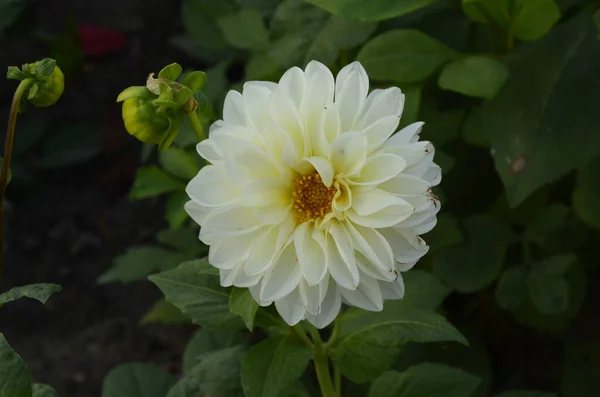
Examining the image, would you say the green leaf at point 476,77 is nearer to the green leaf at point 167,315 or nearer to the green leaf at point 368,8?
the green leaf at point 368,8

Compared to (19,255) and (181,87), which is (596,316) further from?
(19,255)

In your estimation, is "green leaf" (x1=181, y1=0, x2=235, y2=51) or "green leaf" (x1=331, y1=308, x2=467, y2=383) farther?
"green leaf" (x1=181, y1=0, x2=235, y2=51)

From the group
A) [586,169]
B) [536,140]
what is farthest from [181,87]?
[586,169]

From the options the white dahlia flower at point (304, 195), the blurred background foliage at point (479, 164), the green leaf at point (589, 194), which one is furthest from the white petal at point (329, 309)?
the green leaf at point (589, 194)

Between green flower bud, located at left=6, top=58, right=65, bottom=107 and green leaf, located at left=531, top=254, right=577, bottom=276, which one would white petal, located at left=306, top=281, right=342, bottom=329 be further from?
green leaf, located at left=531, top=254, right=577, bottom=276

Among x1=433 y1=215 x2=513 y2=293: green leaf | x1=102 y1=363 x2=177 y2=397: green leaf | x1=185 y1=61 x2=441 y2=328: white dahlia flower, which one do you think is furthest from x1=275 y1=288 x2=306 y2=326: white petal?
x1=433 y1=215 x2=513 y2=293: green leaf

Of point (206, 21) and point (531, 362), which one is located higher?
point (206, 21)

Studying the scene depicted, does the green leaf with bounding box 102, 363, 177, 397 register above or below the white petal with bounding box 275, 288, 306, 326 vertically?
below

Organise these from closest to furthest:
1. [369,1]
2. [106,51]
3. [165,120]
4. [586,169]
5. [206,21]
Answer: [165,120]
[369,1]
[586,169]
[206,21]
[106,51]
